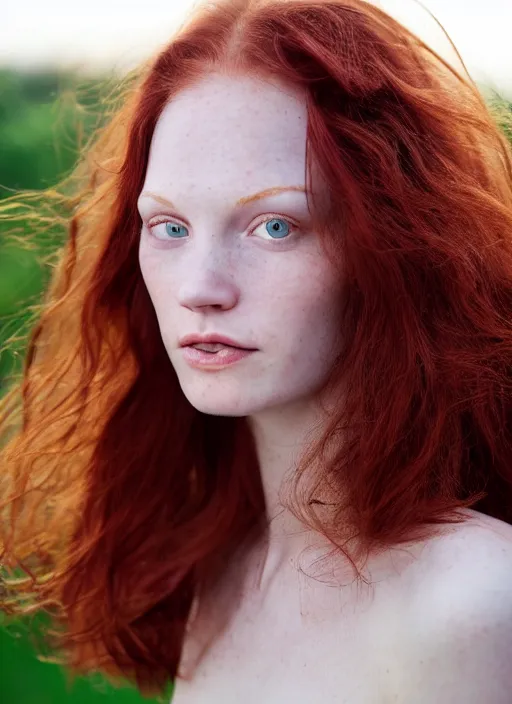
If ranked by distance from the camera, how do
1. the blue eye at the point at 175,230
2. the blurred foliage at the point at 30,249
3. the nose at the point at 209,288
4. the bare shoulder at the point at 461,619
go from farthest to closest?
the blurred foliage at the point at 30,249 → the blue eye at the point at 175,230 → the nose at the point at 209,288 → the bare shoulder at the point at 461,619

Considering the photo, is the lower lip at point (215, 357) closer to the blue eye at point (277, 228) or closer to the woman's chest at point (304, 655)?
the blue eye at point (277, 228)

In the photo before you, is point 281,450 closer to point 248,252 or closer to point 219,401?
point 219,401

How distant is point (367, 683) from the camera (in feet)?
4.17

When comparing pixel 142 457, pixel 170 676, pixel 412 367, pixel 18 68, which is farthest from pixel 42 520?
pixel 18 68

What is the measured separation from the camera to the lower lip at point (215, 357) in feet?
4.27

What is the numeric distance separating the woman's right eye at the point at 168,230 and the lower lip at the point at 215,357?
6.6 inches

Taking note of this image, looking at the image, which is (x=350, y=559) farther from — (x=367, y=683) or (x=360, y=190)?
(x=360, y=190)

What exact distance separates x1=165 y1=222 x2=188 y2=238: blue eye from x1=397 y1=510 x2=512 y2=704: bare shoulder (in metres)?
0.55

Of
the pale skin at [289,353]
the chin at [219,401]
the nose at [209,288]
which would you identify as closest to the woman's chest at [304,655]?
the pale skin at [289,353]

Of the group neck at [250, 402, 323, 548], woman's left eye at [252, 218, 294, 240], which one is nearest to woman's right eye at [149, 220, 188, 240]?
woman's left eye at [252, 218, 294, 240]

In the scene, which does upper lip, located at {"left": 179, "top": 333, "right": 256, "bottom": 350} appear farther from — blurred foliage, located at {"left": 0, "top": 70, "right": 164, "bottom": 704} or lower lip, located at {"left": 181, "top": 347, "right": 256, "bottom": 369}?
blurred foliage, located at {"left": 0, "top": 70, "right": 164, "bottom": 704}

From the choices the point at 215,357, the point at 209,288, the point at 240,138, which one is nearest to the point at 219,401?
the point at 215,357

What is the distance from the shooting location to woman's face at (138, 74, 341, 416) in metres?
→ 1.27

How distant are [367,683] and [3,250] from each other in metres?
1.37
